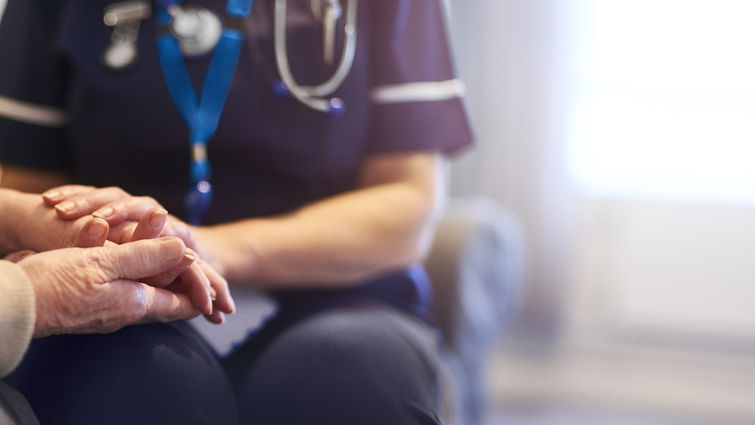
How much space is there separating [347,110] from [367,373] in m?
0.31

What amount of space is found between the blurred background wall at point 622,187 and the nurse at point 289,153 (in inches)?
58.1

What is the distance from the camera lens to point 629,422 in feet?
6.81

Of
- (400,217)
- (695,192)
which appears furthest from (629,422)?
(400,217)

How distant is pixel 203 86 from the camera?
777mm

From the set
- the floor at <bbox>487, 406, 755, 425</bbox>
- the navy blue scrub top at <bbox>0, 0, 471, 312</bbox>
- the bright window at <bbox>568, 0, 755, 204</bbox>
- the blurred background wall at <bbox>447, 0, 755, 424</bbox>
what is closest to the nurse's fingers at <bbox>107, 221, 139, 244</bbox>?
the navy blue scrub top at <bbox>0, 0, 471, 312</bbox>

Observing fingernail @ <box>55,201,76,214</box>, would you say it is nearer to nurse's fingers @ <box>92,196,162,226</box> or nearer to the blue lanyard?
nurse's fingers @ <box>92,196,162,226</box>

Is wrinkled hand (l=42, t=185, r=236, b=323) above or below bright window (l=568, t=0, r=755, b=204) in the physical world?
above

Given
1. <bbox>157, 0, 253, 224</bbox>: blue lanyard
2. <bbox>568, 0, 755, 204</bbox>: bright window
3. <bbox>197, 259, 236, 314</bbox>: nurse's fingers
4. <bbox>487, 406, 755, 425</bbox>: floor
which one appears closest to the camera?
<bbox>197, 259, 236, 314</bbox>: nurse's fingers

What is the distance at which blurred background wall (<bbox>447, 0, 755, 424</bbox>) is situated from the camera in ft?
7.53

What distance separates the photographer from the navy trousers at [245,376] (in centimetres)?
57

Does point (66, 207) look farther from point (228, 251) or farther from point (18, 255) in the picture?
point (228, 251)

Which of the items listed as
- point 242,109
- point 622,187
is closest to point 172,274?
point 242,109

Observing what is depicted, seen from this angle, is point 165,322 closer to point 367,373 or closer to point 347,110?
point 367,373

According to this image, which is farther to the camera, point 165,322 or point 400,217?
point 400,217
